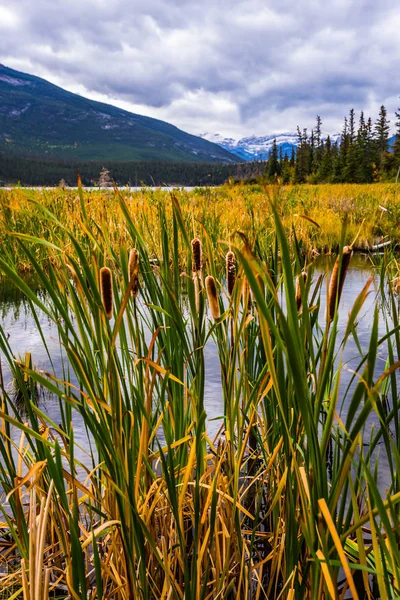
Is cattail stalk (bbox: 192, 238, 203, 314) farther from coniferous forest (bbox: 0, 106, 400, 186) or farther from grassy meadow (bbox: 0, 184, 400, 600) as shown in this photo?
coniferous forest (bbox: 0, 106, 400, 186)

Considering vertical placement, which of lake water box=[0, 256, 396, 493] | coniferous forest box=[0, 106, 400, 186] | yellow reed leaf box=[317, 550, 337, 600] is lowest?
lake water box=[0, 256, 396, 493]

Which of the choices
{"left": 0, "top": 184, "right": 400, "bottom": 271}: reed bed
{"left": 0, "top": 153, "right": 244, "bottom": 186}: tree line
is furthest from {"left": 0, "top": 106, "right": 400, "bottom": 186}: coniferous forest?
{"left": 0, "top": 184, "right": 400, "bottom": 271}: reed bed

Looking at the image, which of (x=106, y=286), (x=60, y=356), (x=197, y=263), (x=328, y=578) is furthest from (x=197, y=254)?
(x=60, y=356)

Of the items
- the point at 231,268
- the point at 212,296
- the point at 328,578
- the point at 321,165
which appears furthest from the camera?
the point at 321,165

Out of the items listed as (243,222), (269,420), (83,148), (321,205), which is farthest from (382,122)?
(83,148)

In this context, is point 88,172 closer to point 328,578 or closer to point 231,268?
point 231,268

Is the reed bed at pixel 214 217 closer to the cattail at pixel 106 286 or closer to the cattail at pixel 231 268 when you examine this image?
the cattail at pixel 231 268

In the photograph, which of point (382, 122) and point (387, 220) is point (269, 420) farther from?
point (382, 122)

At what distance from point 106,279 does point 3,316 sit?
388 cm

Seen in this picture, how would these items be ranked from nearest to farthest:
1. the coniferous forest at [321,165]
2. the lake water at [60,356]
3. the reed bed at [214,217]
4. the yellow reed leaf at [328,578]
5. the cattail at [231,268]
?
the yellow reed leaf at [328,578] < the cattail at [231,268] < the lake water at [60,356] < the reed bed at [214,217] < the coniferous forest at [321,165]

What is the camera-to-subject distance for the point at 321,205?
11.1 meters

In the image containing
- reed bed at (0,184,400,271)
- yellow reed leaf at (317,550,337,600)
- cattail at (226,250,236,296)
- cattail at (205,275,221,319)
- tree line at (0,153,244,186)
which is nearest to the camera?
yellow reed leaf at (317,550,337,600)

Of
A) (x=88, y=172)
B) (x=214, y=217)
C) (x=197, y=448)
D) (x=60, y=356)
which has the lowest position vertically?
(x=60, y=356)

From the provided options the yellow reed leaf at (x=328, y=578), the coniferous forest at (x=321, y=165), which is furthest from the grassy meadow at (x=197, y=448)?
the coniferous forest at (x=321, y=165)
